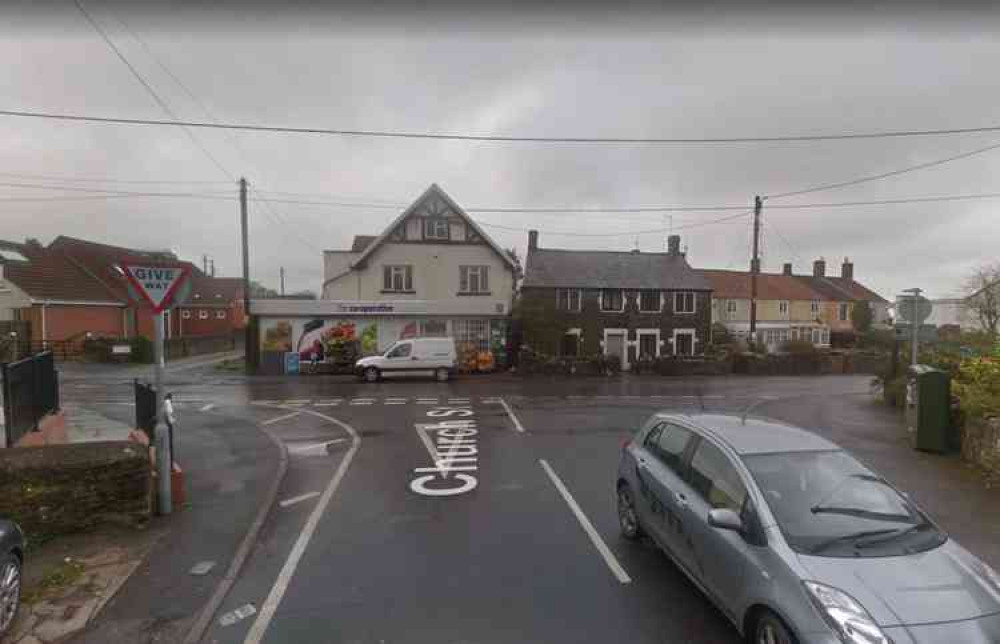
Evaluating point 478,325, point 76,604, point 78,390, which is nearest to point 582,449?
point 76,604

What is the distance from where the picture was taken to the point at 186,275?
20.8 ft

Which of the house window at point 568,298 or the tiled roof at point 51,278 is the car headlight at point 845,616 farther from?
the tiled roof at point 51,278

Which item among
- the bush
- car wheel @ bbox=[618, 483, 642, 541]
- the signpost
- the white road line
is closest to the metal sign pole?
the signpost

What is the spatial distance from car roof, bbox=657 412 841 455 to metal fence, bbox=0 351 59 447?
349 inches

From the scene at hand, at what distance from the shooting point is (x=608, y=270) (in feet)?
101

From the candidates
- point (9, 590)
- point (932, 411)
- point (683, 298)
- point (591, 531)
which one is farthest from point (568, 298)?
point (9, 590)

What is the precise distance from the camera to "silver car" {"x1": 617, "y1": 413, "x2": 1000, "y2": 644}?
114 inches

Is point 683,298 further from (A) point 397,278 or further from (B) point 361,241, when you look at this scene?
(B) point 361,241

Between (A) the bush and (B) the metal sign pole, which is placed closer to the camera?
(B) the metal sign pole

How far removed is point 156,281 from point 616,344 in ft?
86.0

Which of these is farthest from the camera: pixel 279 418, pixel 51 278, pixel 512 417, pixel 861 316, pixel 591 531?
pixel 861 316

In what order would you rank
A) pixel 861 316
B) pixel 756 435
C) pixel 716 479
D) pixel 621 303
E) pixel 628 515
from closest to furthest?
pixel 716 479
pixel 756 435
pixel 628 515
pixel 621 303
pixel 861 316

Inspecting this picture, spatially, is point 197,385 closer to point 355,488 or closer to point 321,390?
point 321,390

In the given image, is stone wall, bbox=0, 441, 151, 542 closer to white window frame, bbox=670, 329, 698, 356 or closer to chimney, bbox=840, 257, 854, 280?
white window frame, bbox=670, 329, 698, 356
